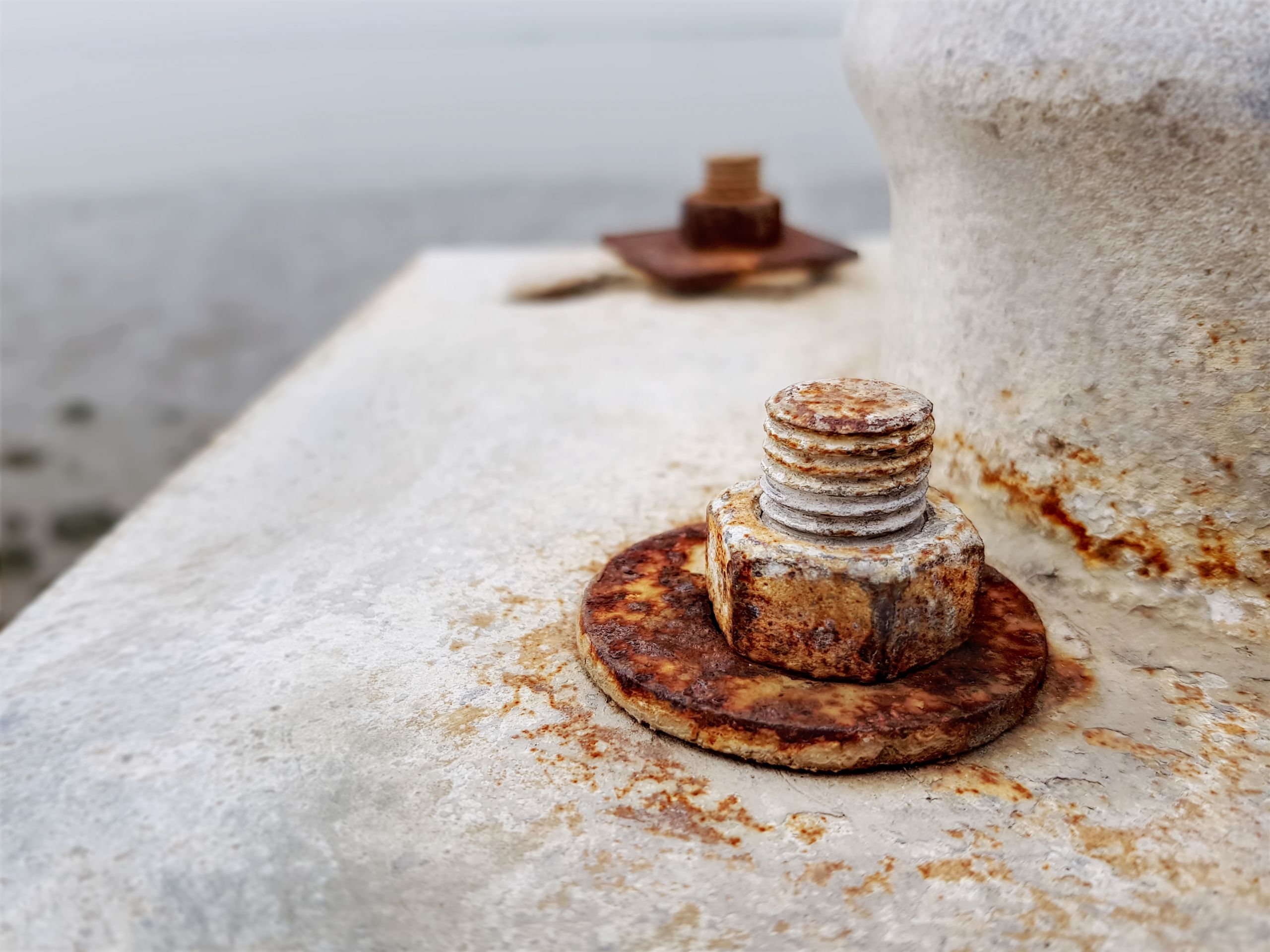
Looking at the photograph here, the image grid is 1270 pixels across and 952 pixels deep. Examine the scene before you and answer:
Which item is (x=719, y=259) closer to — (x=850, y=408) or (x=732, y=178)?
(x=732, y=178)

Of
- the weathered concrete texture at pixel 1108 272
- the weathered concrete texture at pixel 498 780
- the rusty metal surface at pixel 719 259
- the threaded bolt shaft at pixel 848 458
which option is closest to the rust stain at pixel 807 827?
the weathered concrete texture at pixel 498 780

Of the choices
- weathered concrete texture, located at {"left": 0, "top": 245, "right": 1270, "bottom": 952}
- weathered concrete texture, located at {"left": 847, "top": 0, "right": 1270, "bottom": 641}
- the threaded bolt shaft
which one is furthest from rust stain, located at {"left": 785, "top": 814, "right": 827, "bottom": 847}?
weathered concrete texture, located at {"left": 847, "top": 0, "right": 1270, "bottom": 641}

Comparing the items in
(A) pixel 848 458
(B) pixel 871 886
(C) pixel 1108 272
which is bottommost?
(B) pixel 871 886

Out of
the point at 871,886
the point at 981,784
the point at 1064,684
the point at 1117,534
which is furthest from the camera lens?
the point at 1117,534

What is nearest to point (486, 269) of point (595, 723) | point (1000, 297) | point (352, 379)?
point (352, 379)

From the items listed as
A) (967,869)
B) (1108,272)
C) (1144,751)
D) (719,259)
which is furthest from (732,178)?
(967,869)

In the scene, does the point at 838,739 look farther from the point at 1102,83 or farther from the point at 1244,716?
the point at 1102,83
